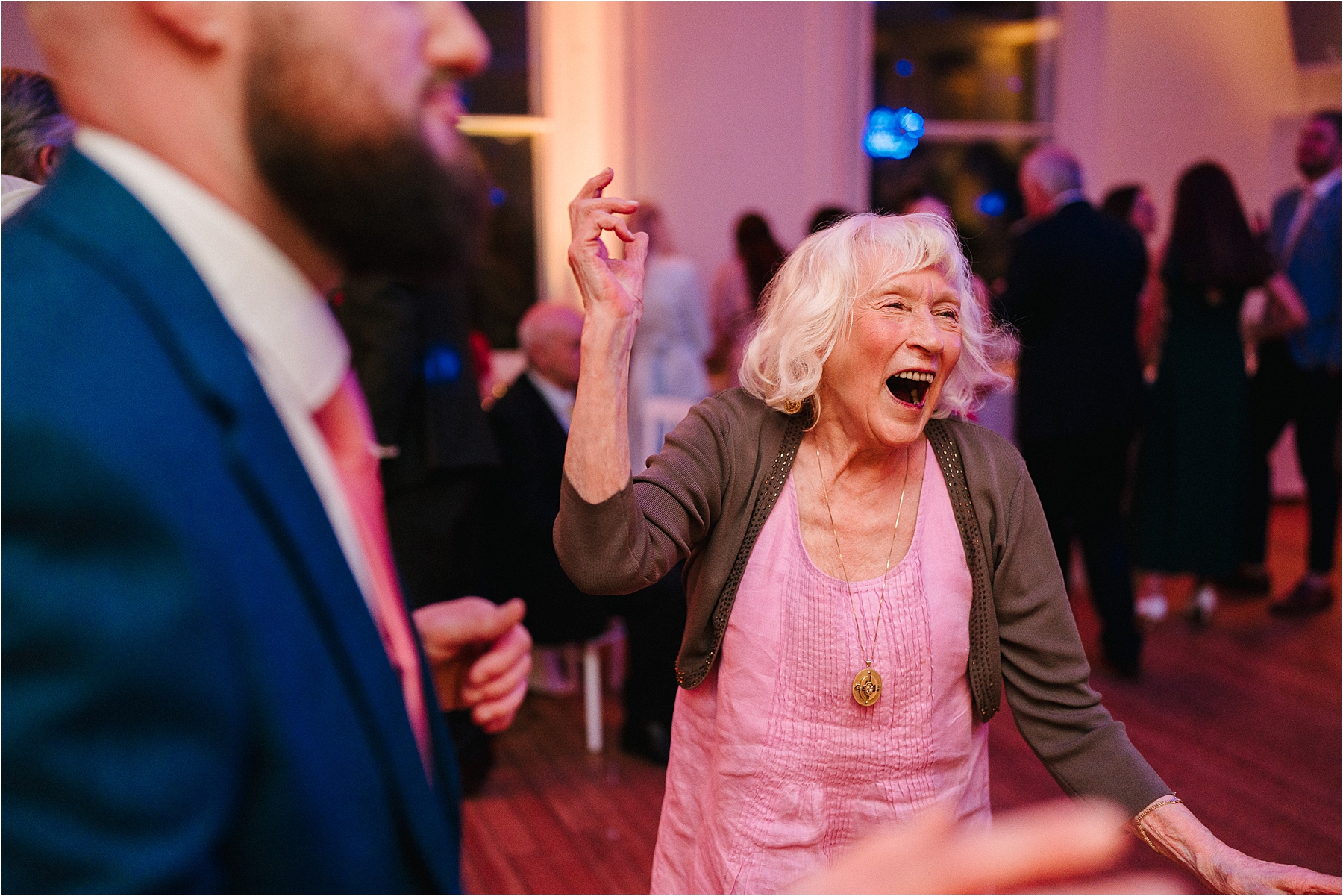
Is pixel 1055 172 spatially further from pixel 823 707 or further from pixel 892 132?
pixel 892 132

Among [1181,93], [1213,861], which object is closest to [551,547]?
[1213,861]

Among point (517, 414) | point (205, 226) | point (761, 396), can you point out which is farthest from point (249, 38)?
point (517, 414)

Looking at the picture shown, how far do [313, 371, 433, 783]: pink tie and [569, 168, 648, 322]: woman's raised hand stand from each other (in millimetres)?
442

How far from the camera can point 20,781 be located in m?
0.46

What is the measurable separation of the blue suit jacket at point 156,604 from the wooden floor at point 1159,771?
2.07m

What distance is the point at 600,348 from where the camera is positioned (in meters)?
1.12

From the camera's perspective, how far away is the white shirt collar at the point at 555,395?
3.05m

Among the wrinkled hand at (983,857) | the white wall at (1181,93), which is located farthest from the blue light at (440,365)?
the white wall at (1181,93)

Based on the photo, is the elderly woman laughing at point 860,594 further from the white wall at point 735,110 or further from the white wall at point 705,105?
the white wall at point 735,110

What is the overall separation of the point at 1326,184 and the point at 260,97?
437 cm

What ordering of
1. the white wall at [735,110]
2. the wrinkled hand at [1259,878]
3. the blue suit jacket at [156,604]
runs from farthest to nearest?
1. the white wall at [735,110]
2. the wrinkled hand at [1259,878]
3. the blue suit jacket at [156,604]

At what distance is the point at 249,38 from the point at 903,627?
1.01 metres

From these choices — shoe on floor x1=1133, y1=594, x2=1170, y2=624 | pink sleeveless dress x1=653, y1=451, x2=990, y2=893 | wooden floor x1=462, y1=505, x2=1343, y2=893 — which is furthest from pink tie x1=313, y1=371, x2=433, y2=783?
shoe on floor x1=1133, y1=594, x2=1170, y2=624

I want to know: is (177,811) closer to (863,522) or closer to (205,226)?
(205,226)
